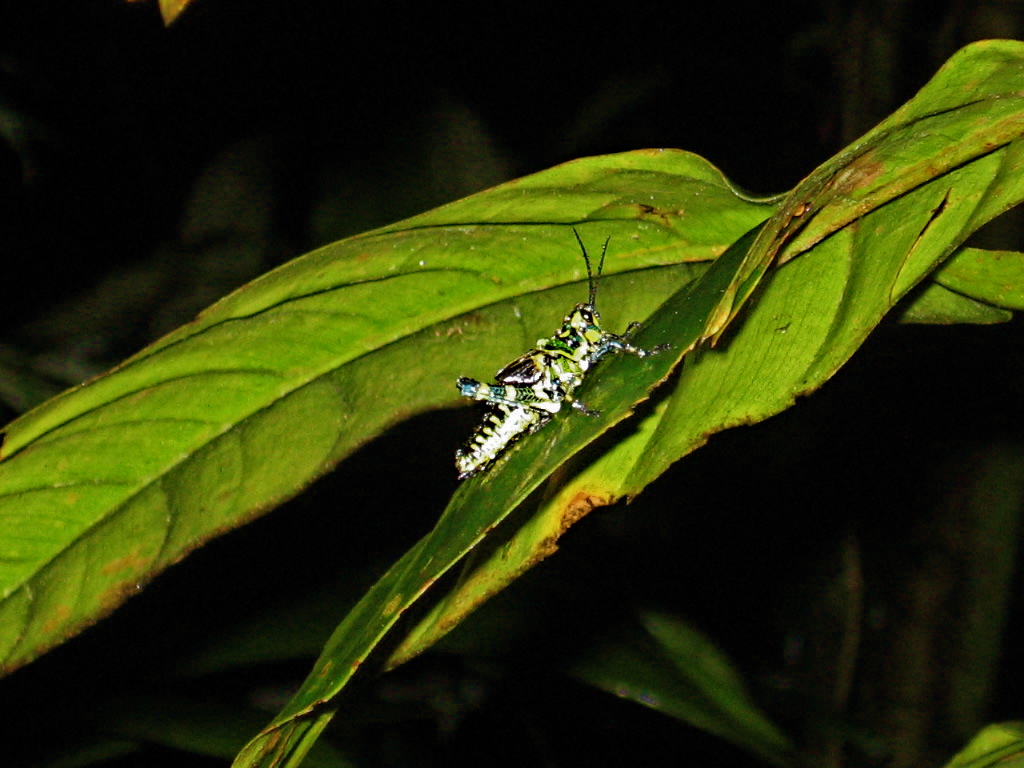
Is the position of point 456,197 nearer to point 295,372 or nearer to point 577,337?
point 577,337

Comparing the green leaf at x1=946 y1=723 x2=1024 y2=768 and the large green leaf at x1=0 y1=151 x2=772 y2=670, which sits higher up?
the large green leaf at x1=0 y1=151 x2=772 y2=670

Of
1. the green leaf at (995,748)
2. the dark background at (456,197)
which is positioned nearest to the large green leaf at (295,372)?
the dark background at (456,197)

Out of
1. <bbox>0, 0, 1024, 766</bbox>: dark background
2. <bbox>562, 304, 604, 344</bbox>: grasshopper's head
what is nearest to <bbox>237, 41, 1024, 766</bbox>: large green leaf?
<bbox>562, 304, 604, 344</bbox>: grasshopper's head

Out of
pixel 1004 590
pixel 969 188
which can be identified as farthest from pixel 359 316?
pixel 1004 590

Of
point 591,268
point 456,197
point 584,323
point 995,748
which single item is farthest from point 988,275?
point 456,197

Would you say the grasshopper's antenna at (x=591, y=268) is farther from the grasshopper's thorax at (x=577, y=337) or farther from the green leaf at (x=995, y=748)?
the green leaf at (x=995, y=748)

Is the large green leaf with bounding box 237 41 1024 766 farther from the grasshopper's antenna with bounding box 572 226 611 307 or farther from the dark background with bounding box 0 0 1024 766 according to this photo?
the dark background with bounding box 0 0 1024 766

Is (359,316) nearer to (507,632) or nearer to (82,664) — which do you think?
(507,632)
